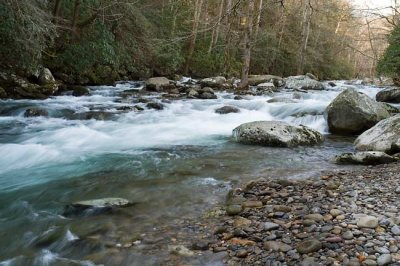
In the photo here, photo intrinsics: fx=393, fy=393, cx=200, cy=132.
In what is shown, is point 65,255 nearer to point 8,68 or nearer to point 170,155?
point 170,155

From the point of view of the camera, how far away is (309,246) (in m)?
3.04

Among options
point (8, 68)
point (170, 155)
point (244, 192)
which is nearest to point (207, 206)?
point (244, 192)

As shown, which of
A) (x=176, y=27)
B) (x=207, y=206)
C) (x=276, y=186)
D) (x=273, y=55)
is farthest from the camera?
(x=273, y=55)

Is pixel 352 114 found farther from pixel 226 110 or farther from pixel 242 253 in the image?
pixel 242 253

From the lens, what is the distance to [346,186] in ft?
14.9

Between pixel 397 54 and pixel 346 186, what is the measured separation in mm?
13952

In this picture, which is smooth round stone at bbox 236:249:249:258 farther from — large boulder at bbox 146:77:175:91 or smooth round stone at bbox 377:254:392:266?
large boulder at bbox 146:77:175:91

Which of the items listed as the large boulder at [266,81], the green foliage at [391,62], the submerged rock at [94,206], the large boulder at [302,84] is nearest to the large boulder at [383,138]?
the submerged rock at [94,206]

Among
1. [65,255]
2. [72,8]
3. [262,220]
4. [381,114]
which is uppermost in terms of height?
[72,8]

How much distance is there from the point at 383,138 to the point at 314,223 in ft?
12.9

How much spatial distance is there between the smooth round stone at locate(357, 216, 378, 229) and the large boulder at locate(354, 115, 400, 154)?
3.55 m

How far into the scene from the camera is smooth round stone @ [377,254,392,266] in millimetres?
2674

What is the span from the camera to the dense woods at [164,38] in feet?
25.8

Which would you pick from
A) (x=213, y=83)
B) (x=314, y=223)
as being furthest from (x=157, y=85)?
(x=314, y=223)
